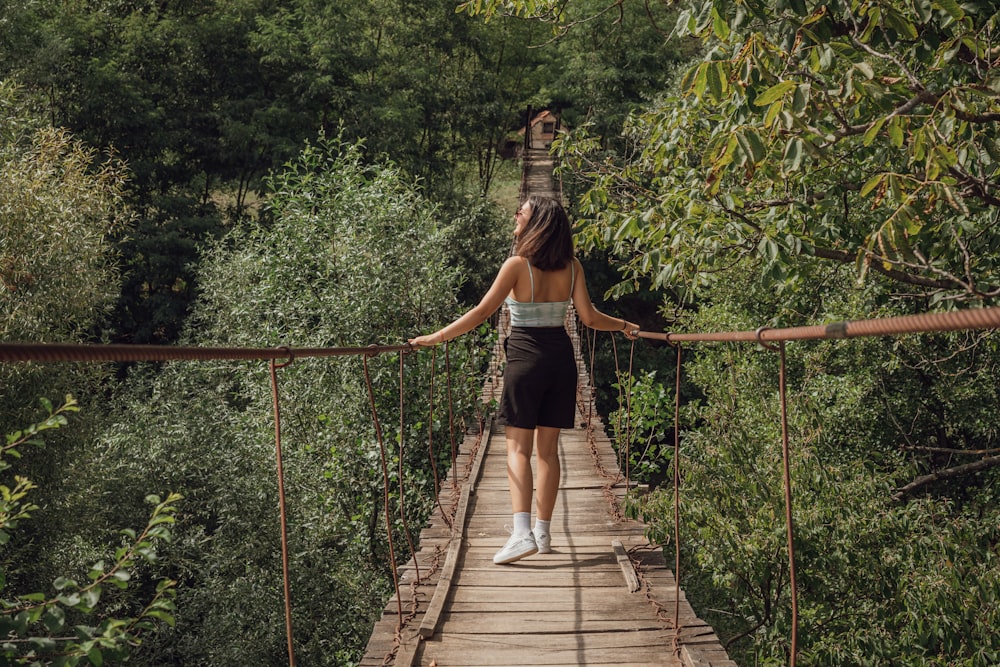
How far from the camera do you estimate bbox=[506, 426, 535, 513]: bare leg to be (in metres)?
3.02

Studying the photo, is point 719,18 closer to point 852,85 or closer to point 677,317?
point 852,85

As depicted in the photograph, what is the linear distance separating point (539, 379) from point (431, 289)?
567 cm

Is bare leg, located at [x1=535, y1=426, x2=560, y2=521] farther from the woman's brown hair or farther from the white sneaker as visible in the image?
the woman's brown hair

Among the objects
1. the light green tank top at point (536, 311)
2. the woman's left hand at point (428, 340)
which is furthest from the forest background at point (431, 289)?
the woman's left hand at point (428, 340)

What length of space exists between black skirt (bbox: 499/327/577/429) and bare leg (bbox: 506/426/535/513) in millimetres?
49

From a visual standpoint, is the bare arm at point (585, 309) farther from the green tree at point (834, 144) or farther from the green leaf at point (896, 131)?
the green leaf at point (896, 131)

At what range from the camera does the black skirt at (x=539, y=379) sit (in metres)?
2.94

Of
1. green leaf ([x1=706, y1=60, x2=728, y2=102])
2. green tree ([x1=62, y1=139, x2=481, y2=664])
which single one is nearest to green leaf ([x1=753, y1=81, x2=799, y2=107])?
green leaf ([x1=706, y1=60, x2=728, y2=102])

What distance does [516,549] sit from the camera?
3.13 m

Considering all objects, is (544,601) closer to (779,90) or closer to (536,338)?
(536,338)

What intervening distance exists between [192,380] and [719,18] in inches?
418

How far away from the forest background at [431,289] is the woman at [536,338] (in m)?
0.66

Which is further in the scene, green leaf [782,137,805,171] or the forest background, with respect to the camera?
the forest background

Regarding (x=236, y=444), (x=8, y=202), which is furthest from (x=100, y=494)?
(x=8, y=202)
